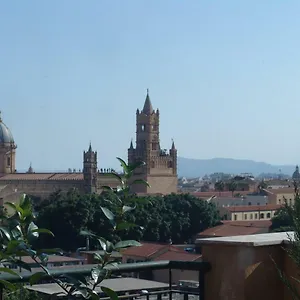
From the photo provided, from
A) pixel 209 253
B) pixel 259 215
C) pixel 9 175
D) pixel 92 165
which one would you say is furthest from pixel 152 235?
pixel 209 253

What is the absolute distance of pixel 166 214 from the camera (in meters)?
42.3

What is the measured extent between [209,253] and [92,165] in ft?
206

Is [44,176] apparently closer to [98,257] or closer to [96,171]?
[96,171]

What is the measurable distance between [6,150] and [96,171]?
10.6 m

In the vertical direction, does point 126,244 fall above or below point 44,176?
below

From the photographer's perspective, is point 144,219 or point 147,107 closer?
point 144,219

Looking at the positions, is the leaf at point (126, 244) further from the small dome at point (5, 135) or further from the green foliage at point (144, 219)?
the small dome at point (5, 135)

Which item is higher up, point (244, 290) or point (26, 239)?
point (26, 239)

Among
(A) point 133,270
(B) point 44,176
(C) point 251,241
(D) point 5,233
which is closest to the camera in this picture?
(D) point 5,233

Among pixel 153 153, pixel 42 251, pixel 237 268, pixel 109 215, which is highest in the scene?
pixel 153 153

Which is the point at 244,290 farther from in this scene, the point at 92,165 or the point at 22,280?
the point at 92,165

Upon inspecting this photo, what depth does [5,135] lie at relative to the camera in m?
71.8

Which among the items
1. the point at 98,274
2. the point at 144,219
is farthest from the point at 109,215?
the point at 144,219

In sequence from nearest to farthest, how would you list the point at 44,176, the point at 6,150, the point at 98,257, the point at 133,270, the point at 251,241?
the point at 98,257 → the point at 133,270 → the point at 251,241 → the point at 44,176 → the point at 6,150
